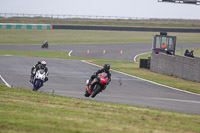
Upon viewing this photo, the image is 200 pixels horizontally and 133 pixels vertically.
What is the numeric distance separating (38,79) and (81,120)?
333 inches

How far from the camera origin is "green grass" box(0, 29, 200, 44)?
216 feet

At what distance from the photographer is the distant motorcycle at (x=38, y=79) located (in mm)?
16438

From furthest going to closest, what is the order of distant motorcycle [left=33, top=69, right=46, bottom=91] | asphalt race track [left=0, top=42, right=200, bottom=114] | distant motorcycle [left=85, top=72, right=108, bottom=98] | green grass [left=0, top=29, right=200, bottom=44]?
green grass [left=0, top=29, right=200, bottom=44] → distant motorcycle [left=33, top=69, right=46, bottom=91] → asphalt race track [left=0, top=42, right=200, bottom=114] → distant motorcycle [left=85, top=72, right=108, bottom=98]

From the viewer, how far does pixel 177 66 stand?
26.3 metres

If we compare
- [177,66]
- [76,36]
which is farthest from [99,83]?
[76,36]

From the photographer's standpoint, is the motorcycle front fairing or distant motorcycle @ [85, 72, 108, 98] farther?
the motorcycle front fairing

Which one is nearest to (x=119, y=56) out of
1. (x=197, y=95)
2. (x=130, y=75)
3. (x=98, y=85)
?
(x=130, y=75)

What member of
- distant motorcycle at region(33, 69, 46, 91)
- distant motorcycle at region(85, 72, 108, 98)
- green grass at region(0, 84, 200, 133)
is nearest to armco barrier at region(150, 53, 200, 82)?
distant motorcycle at region(85, 72, 108, 98)

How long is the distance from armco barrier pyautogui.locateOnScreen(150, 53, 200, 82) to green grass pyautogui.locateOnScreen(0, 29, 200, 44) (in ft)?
115

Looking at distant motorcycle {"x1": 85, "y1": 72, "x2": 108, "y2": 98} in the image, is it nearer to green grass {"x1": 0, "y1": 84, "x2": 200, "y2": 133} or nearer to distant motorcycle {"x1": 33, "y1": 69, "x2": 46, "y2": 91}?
distant motorcycle {"x1": 33, "y1": 69, "x2": 46, "y2": 91}

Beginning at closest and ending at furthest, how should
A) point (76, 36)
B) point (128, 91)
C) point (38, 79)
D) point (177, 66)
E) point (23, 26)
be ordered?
1. point (38, 79)
2. point (128, 91)
3. point (177, 66)
4. point (76, 36)
5. point (23, 26)

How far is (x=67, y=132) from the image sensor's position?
282 inches

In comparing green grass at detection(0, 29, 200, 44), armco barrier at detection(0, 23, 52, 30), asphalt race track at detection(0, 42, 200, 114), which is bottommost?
asphalt race track at detection(0, 42, 200, 114)

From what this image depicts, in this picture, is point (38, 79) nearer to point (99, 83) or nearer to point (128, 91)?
point (99, 83)
